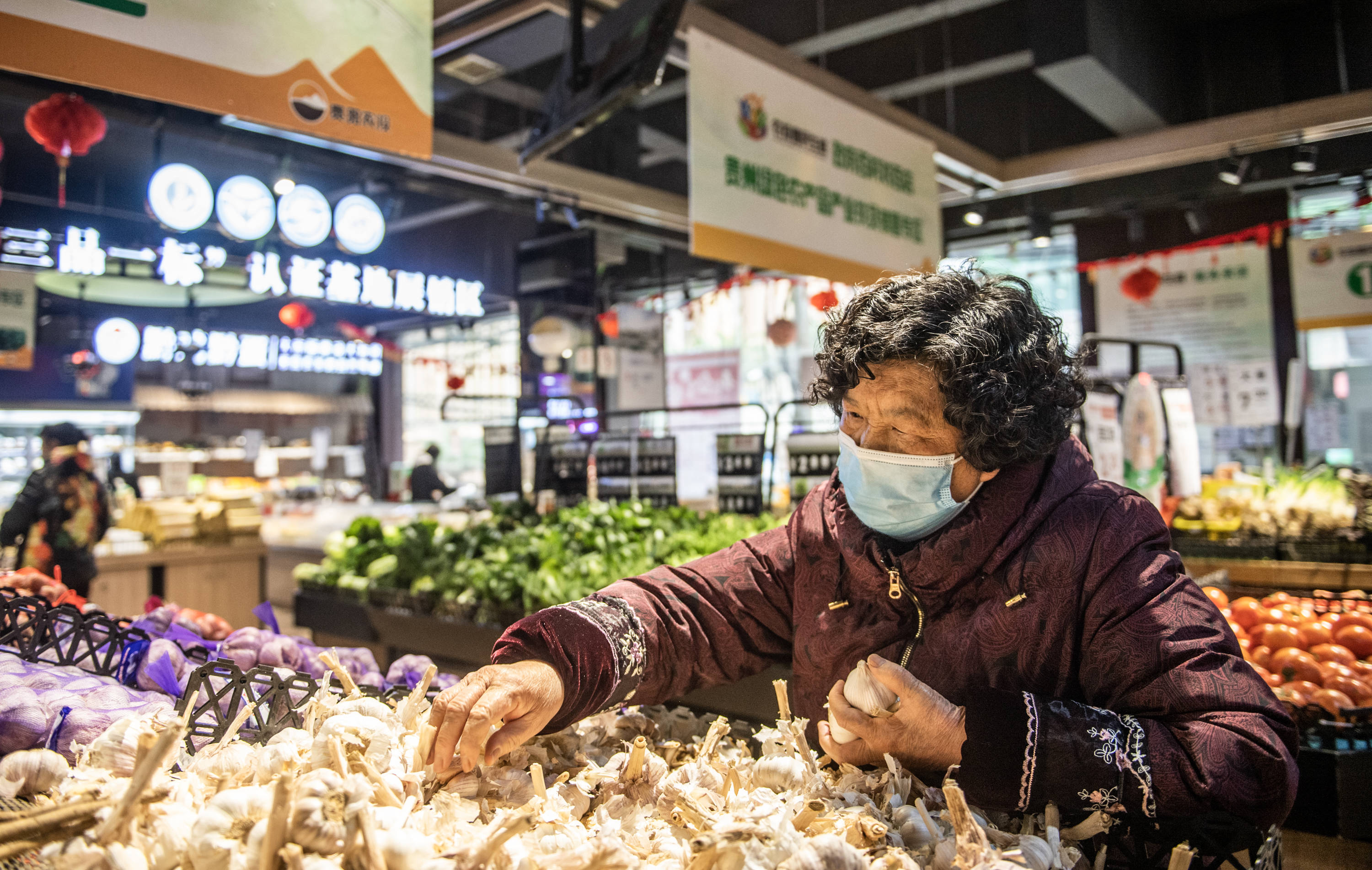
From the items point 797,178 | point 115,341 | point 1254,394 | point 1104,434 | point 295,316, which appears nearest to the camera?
point 1104,434

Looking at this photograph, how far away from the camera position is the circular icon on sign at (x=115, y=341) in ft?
26.5

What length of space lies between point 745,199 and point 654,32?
0.72m

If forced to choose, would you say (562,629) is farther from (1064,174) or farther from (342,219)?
(1064,174)

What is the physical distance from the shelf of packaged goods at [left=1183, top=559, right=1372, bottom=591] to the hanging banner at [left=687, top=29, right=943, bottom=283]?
2.05 metres

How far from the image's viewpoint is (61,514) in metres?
4.98

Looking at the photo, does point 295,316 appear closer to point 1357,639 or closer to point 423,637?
point 423,637

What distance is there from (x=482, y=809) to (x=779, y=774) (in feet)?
1.30

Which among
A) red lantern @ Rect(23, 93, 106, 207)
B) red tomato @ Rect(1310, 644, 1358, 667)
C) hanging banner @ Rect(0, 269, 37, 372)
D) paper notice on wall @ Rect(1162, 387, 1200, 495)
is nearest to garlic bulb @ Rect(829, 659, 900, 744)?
red tomato @ Rect(1310, 644, 1358, 667)

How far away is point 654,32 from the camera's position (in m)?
2.75

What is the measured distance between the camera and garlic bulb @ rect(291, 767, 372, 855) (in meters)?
0.79

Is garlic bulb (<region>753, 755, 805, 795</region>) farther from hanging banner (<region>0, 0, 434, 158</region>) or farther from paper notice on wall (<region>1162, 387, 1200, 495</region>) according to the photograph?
paper notice on wall (<region>1162, 387, 1200, 495</region>)

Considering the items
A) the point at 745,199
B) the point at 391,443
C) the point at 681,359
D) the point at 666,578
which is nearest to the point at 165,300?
the point at 391,443

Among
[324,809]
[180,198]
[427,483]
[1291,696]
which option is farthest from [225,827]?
[427,483]

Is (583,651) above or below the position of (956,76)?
below
